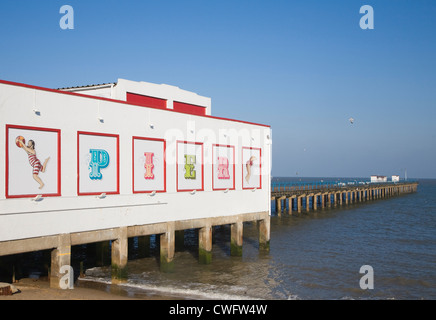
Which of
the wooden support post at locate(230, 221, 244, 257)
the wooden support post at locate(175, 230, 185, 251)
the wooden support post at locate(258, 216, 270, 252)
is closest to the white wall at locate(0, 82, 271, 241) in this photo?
the wooden support post at locate(230, 221, 244, 257)

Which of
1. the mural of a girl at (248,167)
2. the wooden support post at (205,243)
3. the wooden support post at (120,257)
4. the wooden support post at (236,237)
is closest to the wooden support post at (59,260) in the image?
the wooden support post at (120,257)

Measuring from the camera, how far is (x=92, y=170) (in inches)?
666

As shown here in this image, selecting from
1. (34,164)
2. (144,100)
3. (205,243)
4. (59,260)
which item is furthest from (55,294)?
(144,100)

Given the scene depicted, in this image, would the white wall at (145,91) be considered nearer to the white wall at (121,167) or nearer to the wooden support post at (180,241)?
the white wall at (121,167)

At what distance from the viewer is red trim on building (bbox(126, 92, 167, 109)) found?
2154 centimetres

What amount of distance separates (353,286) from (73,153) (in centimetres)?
1452

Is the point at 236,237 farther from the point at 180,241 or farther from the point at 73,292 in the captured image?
the point at 73,292

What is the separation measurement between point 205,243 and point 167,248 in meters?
3.33

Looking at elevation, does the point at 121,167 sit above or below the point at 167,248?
above

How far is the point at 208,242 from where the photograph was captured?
2350cm

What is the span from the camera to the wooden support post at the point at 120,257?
18125 millimetres

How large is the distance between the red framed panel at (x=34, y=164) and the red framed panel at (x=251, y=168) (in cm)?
1215
